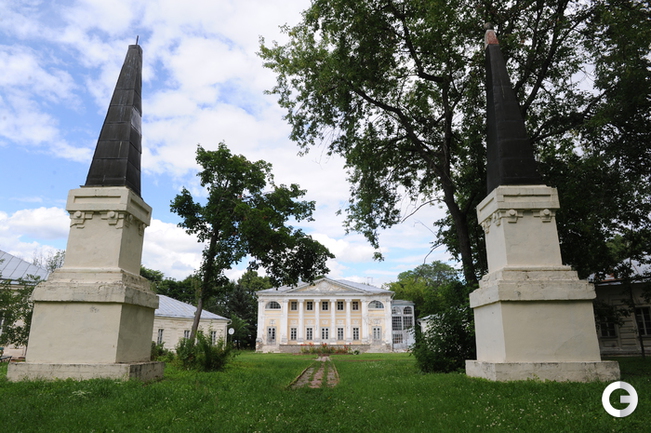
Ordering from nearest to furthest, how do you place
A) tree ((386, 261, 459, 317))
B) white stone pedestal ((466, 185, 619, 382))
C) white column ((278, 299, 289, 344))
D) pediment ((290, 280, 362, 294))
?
1. white stone pedestal ((466, 185, 619, 382))
2. white column ((278, 299, 289, 344))
3. pediment ((290, 280, 362, 294))
4. tree ((386, 261, 459, 317))

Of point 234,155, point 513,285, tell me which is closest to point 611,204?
point 513,285

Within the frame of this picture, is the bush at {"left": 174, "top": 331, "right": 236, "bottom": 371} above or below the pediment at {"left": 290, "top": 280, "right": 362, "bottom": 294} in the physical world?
below

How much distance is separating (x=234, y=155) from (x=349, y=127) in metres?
7.15

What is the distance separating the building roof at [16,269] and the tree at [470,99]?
25418mm

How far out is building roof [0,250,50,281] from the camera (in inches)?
1136

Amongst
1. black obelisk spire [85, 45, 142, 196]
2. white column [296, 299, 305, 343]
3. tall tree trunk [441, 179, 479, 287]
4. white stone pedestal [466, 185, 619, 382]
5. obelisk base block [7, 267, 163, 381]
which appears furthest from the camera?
white column [296, 299, 305, 343]

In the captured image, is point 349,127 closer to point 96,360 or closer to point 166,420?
point 96,360

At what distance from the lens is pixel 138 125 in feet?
31.7

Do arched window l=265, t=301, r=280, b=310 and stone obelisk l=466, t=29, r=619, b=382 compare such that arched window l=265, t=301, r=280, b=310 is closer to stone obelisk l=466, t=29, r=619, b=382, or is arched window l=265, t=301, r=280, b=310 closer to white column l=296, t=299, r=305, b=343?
white column l=296, t=299, r=305, b=343

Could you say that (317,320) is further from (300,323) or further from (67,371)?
(67,371)

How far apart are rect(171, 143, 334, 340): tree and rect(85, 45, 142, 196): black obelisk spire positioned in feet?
26.7

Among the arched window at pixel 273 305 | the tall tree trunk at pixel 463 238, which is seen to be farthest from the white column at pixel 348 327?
the tall tree trunk at pixel 463 238

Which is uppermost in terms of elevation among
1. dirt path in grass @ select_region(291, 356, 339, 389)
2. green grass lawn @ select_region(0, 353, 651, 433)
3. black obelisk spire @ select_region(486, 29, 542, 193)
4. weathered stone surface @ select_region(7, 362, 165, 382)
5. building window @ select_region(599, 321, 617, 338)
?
Answer: black obelisk spire @ select_region(486, 29, 542, 193)

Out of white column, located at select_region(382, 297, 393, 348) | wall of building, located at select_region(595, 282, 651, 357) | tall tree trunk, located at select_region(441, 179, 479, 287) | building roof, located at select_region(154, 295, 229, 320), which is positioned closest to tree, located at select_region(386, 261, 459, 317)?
white column, located at select_region(382, 297, 393, 348)
